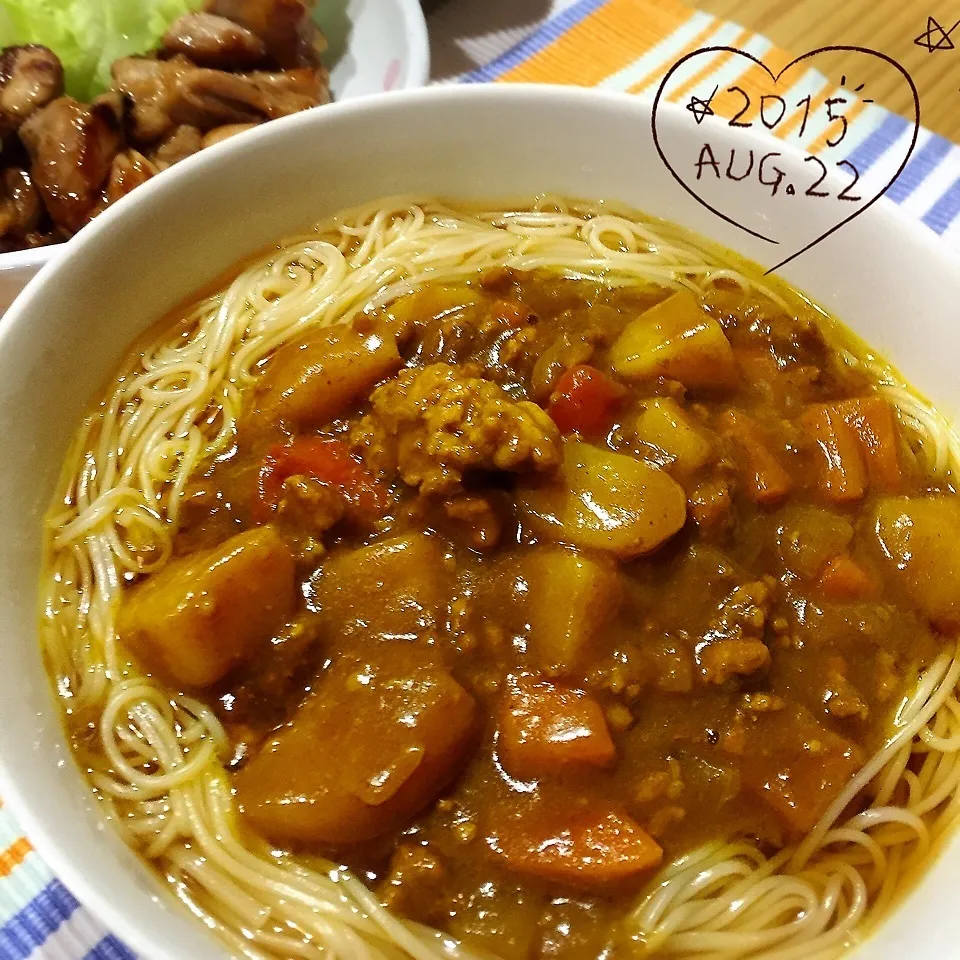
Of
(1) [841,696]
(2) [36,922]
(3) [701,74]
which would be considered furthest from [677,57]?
(2) [36,922]

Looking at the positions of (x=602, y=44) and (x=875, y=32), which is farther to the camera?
(x=875, y=32)

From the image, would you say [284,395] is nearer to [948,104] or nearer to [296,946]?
[296,946]

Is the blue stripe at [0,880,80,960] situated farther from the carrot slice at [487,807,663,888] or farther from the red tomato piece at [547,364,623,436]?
the red tomato piece at [547,364,623,436]

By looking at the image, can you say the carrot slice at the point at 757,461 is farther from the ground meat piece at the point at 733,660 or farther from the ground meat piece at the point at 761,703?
the ground meat piece at the point at 761,703

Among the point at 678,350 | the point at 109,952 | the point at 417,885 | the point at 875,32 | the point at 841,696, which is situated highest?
the point at 875,32

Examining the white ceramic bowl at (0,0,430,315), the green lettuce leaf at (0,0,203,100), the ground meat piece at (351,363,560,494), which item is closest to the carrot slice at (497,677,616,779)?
the ground meat piece at (351,363,560,494)

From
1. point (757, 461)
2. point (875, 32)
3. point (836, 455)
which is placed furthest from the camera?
point (875, 32)

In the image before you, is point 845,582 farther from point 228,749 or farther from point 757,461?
point 228,749

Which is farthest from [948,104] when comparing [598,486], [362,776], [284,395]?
[362,776]
